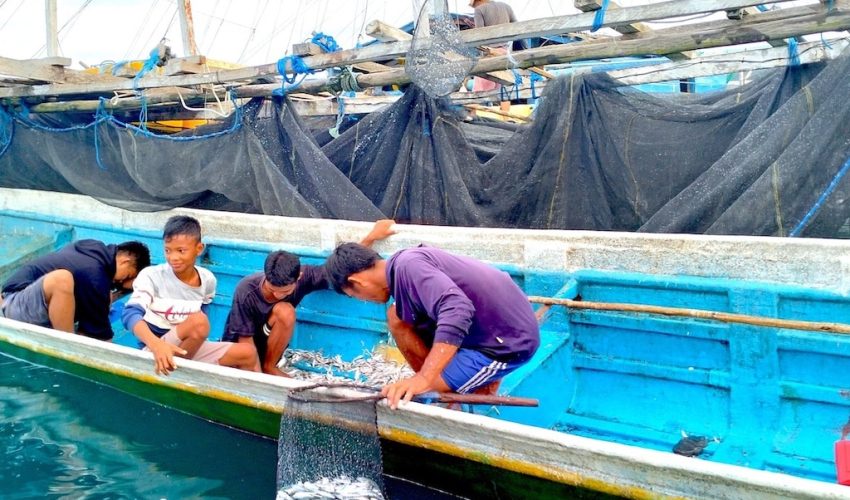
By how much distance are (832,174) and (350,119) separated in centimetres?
529

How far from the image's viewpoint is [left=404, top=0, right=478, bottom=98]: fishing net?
5.04 metres

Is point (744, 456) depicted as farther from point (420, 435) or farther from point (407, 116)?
point (407, 116)

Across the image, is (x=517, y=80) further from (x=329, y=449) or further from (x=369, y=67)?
(x=329, y=449)

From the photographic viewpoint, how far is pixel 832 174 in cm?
421

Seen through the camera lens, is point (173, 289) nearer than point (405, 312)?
No

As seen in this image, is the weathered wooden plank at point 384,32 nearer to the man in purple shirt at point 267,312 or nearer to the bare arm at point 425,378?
the man in purple shirt at point 267,312

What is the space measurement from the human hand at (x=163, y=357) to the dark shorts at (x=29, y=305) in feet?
4.45

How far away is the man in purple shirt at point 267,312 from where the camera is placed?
15.8 ft

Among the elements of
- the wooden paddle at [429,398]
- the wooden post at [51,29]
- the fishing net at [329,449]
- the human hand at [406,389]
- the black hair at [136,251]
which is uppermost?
the wooden post at [51,29]

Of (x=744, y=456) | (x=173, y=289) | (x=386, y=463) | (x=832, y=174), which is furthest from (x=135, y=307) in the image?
(x=832, y=174)

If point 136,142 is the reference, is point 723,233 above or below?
below

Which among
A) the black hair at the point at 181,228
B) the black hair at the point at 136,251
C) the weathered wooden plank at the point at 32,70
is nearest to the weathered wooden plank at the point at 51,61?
the weathered wooden plank at the point at 32,70

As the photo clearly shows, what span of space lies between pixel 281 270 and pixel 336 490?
1587mm

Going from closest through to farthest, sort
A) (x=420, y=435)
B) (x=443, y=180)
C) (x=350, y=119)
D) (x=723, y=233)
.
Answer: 1. (x=420, y=435)
2. (x=723, y=233)
3. (x=443, y=180)
4. (x=350, y=119)
